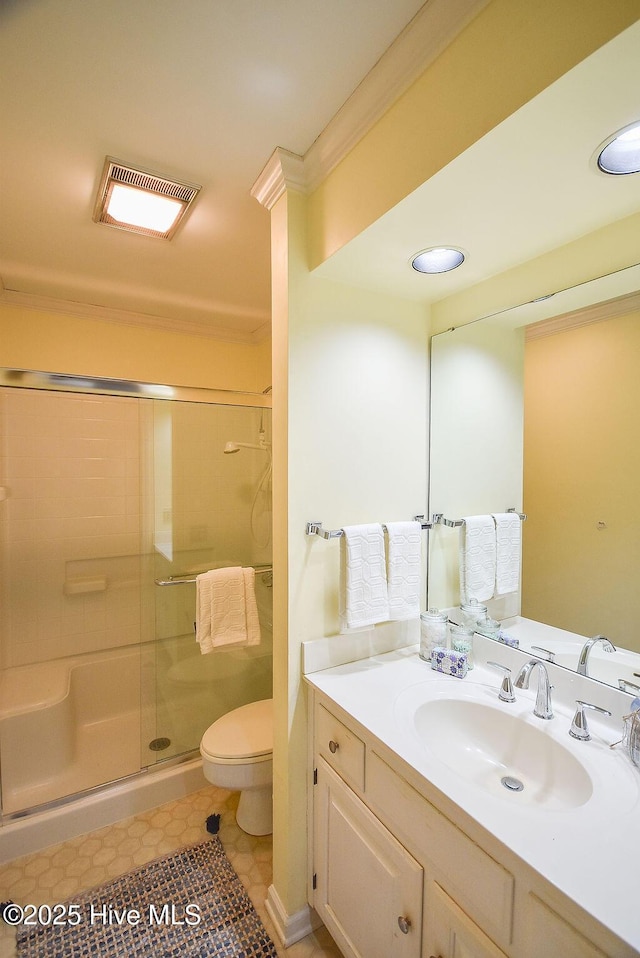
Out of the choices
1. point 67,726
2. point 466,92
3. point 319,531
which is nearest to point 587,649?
point 319,531

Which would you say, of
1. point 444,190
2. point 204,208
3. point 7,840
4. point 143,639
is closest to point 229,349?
point 204,208

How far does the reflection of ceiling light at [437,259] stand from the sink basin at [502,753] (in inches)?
53.6

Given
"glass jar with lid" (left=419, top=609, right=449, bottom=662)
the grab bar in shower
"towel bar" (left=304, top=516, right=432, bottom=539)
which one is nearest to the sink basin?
"glass jar with lid" (left=419, top=609, right=449, bottom=662)

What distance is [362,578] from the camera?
1446 millimetres

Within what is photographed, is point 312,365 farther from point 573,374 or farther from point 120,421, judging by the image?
point 120,421

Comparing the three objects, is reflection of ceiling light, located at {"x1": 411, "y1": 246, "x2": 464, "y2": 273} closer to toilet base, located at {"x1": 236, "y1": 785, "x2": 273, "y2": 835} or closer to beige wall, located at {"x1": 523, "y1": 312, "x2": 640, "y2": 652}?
beige wall, located at {"x1": 523, "y1": 312, "x2": 640, "y2": 652}

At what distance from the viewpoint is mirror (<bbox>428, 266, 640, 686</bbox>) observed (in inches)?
45.5

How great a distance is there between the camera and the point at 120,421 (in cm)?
260

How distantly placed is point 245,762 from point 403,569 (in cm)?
103

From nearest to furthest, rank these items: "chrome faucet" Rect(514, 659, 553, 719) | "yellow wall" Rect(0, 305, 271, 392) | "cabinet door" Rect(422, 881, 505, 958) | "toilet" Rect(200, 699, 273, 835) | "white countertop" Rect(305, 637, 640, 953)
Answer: "white countertop" Rect(305, 637, 640, 953), "cabinet door" Rect(422, 881, 505, 958), "chrome faucet" Rect(514, 659, 553, 719), "toilet" Rect(200, 699, 273, 835), "yellow wall" Rect(0, 305, 271, 392)

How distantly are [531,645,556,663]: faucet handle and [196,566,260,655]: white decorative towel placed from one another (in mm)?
1269

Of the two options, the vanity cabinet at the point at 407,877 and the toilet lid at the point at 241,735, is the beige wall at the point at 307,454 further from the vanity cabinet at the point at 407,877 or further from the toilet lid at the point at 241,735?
the toilet lid at the point at 241,735

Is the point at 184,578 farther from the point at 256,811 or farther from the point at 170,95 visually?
the point at 170,95

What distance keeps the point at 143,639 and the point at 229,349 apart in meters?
1.89
